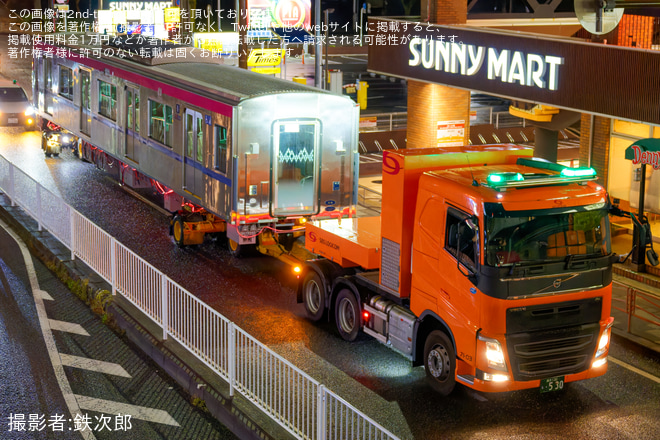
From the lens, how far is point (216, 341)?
11.4 metres

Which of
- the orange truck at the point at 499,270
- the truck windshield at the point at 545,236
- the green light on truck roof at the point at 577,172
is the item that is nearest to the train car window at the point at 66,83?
the orange truck at the point at 499,270

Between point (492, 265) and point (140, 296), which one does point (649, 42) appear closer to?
point (492, 265)

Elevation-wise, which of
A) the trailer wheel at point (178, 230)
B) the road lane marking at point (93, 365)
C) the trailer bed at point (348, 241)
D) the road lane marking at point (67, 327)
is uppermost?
the trailer bed at point (348, 241)

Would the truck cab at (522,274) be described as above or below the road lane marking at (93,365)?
above

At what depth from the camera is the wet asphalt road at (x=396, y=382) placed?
35.0ft

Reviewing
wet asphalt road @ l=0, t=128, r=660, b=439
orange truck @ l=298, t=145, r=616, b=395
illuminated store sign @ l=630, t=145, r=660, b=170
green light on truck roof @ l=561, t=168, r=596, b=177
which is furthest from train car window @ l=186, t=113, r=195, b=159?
green light on truck roof @ l=561, t=168, r=596, b=177

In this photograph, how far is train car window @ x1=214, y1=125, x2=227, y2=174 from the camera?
1645cm

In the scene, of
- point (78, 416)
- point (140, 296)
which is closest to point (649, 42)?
point (140, 296)

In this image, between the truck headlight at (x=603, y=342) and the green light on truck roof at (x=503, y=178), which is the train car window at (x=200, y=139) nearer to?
the green light on truck roof at (x=503, y=178)

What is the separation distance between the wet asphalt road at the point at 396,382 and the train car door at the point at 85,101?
750cm

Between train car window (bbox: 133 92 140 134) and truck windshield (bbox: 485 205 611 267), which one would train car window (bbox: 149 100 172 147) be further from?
truck windshield (bbox: 485 205 611 267)

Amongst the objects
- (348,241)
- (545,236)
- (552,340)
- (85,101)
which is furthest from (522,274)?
(85,101)

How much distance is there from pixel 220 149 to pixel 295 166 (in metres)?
1.41

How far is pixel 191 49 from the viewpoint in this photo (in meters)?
21.6
